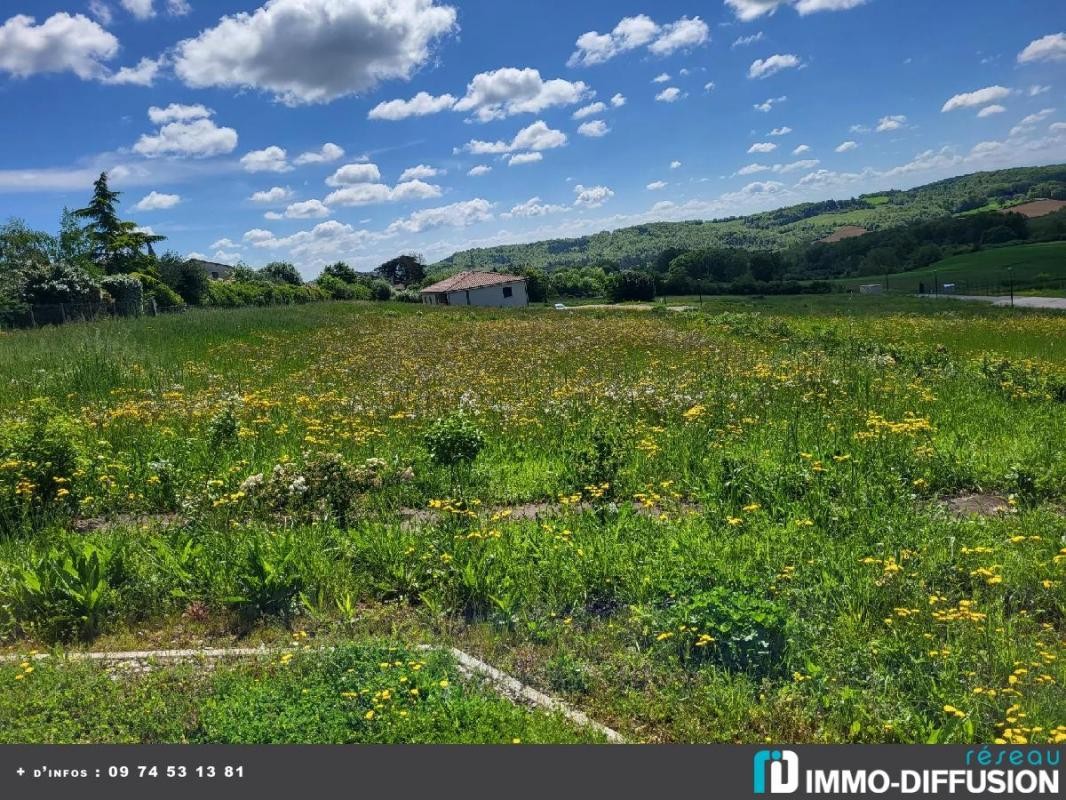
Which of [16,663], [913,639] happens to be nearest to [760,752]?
[913,639]

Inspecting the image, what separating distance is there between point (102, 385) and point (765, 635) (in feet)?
48.3

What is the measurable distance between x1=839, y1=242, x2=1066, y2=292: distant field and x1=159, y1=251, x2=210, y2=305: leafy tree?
2545 inches

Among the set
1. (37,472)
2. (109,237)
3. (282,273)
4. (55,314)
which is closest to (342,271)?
(282,273)

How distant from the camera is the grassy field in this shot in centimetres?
393

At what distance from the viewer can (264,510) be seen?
697cm

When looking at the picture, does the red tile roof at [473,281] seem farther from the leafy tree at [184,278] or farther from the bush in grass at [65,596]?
the bush in grass at [65,596]

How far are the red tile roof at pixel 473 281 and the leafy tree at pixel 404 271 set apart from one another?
33941 millimetres

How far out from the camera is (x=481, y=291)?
84.8 m

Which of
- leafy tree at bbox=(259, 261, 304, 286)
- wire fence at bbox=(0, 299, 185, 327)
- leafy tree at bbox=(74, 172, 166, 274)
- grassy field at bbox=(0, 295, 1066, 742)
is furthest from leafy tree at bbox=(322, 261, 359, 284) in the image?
grassy field at bbox=(0, 295, 1066, 742)

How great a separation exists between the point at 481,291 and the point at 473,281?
2.10m

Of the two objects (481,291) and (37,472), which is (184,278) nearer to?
(481,291)

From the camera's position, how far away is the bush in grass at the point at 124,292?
37.0m

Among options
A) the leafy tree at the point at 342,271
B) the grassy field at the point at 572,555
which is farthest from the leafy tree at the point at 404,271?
A: the grassy field at the point at 572,555

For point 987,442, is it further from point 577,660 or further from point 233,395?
point 233,395
